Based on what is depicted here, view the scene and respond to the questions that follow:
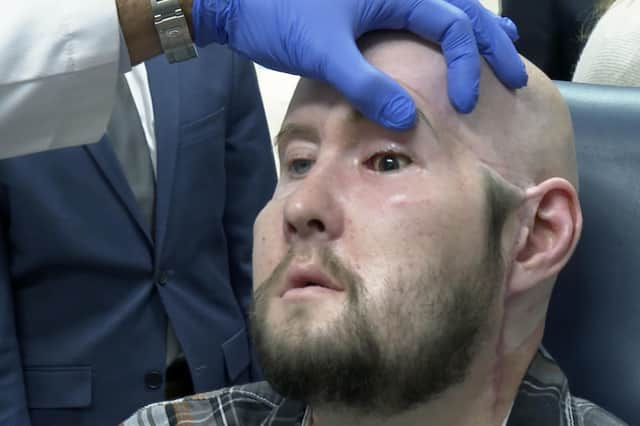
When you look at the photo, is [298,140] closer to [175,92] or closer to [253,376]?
[175,92]

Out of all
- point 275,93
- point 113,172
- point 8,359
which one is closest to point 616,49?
point 113,172

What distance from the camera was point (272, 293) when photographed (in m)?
1.07

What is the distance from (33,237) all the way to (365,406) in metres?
0.65

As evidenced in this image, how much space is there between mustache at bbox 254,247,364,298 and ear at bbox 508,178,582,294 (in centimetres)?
22

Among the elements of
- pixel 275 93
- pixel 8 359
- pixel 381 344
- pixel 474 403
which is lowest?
pixel 275 93

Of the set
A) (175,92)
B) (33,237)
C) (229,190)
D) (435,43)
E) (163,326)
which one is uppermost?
(435,43)

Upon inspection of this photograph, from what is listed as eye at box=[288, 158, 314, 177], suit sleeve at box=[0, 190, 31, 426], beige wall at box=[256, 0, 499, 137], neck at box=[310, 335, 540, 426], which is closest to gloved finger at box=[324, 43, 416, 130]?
eye at box=[288, 158, 314, 177]

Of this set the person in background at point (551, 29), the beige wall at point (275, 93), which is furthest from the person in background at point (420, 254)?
the beige wall at point (275, 93)

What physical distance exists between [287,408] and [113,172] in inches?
18.4

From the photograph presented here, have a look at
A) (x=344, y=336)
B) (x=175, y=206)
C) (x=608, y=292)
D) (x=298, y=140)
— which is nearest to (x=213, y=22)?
(x=298, y=140)

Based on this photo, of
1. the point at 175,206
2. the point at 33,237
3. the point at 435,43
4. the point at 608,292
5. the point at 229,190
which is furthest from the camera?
the point at 229,190

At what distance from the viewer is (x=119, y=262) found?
146cm

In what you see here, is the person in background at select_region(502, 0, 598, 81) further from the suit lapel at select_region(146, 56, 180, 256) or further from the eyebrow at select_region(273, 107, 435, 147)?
the eyebrow at select_region(273, 107, 435, 147)

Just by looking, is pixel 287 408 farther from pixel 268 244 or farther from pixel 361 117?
pixel 361 117
